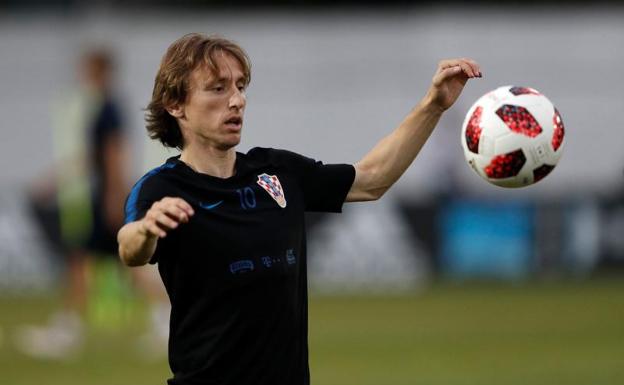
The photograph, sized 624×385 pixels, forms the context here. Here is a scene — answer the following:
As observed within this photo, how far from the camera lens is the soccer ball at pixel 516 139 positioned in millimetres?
5625

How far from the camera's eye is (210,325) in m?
5.03

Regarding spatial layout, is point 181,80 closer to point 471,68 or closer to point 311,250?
point 471,68

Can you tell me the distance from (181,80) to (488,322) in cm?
950

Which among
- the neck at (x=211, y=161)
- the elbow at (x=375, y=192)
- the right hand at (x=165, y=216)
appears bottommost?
the right hand at (x=165, y=216)

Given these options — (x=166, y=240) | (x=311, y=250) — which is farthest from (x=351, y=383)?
(x=311, y=250)

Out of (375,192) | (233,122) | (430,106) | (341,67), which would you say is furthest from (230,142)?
(341,67)

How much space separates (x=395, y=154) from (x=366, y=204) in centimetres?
1221

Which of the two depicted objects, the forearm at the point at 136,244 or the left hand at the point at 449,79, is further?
the left hand at the point at 449,79

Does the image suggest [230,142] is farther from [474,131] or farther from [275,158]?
[474,131]

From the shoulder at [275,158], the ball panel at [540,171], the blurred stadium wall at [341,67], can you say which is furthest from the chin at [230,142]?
the blurred stadium wall at [341,67]

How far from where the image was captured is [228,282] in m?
5.01

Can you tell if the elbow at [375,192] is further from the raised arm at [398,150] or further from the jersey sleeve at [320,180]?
the jersey sleeve at [320,180]

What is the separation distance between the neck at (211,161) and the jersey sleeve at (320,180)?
271 mm

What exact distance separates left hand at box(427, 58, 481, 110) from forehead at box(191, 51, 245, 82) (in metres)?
0.89
